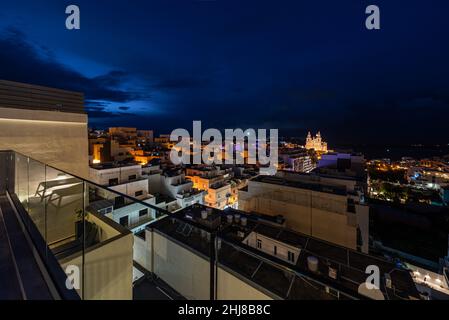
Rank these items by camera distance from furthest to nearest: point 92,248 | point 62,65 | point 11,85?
1. point 62,65
2. point 11,85
3. point 92,248

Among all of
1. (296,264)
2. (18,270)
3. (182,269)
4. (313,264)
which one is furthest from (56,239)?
(296,264)

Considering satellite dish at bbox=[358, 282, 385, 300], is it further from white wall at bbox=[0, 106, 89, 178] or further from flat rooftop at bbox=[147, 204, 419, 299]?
white wall at bbox=[0, 106, 89, 178]

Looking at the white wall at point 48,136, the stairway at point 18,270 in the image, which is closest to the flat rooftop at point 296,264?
the stairway at point 18,270

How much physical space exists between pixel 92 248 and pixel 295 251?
5116mm

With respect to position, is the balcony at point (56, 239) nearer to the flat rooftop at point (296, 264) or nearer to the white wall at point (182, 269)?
the flat rooftop at point (296, 264)

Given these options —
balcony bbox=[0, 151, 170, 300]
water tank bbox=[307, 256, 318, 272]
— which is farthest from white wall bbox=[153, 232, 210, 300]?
water tank bbox=[307, 256, 318, 272]

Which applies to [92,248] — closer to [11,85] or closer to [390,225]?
A: [11,85]

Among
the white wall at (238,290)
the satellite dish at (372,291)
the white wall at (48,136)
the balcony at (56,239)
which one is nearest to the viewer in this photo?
the balcony at (56,239)

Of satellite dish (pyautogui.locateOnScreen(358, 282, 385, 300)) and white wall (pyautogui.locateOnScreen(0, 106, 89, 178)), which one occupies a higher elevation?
white wall (pyautogui.locateOnScreen(0, 106, 89, 178))

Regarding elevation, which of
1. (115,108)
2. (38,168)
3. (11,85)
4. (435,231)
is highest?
(115,108)

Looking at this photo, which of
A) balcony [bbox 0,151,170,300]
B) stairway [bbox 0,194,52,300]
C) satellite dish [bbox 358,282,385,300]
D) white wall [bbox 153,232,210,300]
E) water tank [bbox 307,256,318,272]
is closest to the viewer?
stairway [bbox 0,194,52,300]
